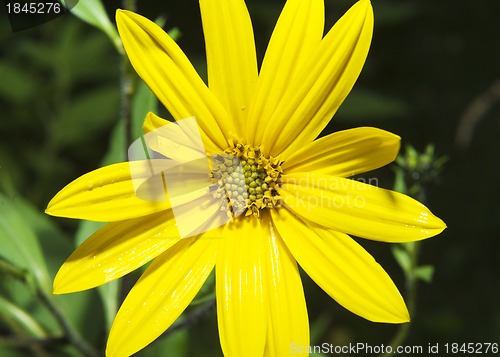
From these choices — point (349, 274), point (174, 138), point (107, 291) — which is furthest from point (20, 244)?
point (349, 274)

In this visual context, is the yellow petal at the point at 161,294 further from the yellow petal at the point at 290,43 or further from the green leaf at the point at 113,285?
the green leaf at the point at 113,285

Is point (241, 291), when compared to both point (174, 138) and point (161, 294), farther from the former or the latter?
point (174, 138)

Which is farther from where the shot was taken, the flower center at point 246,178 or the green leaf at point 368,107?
the green leaf at point 368,107

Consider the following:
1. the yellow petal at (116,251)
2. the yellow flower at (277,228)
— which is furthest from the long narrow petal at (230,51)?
the yellow petal at (116,251)

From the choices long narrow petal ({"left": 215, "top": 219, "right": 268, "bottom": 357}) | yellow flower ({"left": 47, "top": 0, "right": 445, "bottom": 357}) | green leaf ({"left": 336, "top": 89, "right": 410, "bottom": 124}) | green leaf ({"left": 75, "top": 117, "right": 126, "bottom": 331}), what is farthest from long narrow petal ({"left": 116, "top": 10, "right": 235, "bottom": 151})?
green leaf ({"left": 336, "top": 89, "right": 410, "bottom": 124})

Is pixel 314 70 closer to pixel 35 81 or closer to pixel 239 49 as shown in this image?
pixel 239 49
